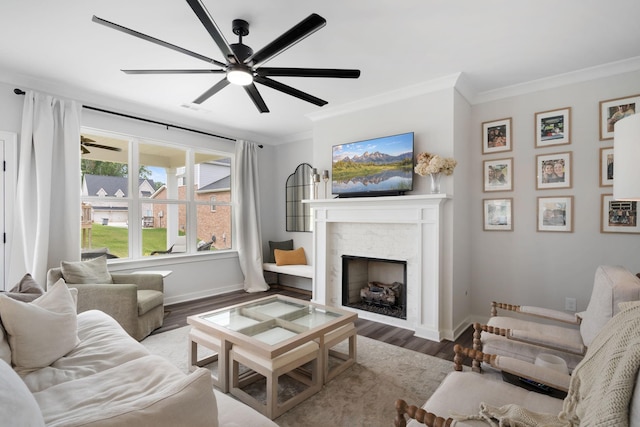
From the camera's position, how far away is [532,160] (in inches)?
128

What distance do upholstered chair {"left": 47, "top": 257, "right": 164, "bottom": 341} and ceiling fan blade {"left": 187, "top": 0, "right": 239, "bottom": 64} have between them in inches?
90.3

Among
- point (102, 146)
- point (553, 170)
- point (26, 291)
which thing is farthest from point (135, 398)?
point (553, 170)

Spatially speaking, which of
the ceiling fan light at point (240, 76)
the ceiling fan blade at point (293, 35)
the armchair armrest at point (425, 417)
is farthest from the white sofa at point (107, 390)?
the ceiling fan light at point (240, 76)

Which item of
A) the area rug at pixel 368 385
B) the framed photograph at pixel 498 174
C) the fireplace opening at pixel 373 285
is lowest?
the area rug at pixel 368 385

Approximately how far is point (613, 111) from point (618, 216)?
974mm

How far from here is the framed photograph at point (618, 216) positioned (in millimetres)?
2758

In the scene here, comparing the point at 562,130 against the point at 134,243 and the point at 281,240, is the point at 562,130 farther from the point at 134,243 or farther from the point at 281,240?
the point at 134,243

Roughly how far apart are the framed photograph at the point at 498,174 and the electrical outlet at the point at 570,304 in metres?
1.23

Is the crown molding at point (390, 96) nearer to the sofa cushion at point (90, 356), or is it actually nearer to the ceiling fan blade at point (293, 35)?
the ceiling fan blade at point (293, 35)

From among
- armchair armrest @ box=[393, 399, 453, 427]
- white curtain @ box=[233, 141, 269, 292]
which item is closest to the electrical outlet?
armchair armrest @ box=[393, 399, 453, 427]

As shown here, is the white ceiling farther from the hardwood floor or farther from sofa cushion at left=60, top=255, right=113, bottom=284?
the hardwood floor

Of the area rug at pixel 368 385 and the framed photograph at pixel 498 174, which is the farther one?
the framed photograph at pixel 498 174

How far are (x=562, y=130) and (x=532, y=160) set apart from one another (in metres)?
0.37

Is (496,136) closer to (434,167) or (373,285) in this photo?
(434,167)
